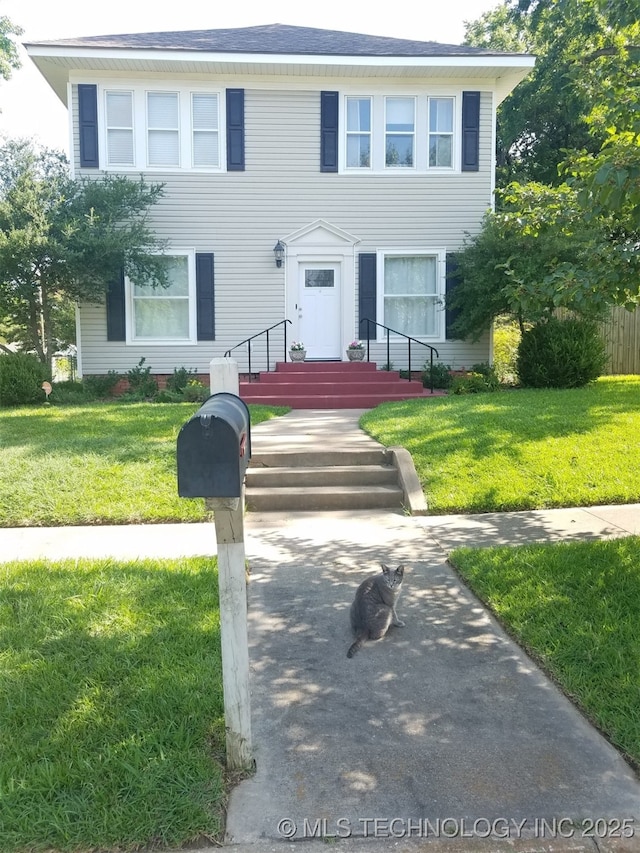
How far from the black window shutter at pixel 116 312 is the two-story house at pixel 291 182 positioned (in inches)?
0.8

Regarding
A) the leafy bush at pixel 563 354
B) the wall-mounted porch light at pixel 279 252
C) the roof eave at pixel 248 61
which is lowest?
the leafy bush at pixel 563 354

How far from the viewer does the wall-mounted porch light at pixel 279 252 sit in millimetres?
14289

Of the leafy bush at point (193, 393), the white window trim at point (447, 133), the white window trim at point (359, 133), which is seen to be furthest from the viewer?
the white window trim at point (447, 133)

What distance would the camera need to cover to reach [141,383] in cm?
1386

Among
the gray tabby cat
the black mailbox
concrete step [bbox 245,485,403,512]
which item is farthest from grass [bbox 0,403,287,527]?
the black mailbox

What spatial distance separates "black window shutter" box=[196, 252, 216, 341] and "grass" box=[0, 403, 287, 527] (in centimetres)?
528

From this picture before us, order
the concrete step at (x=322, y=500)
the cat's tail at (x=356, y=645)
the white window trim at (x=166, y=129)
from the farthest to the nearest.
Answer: the white window trim at (x=166, y=129)
the concrete step at (x=322, y=500)
the cat's tail at (x=356, y=645)

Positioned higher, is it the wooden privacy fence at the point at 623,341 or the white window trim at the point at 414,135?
the white window trim at the point at 414,135

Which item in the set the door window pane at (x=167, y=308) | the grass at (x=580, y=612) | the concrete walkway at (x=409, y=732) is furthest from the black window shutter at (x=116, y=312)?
the grass at (x=580, y=612)

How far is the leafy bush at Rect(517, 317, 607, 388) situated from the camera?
12977mm

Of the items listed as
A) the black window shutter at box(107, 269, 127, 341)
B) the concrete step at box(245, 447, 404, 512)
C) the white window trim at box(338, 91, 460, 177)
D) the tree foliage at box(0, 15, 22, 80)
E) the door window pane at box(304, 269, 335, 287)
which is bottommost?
the concrete step at box(245, 447, 404, 512)

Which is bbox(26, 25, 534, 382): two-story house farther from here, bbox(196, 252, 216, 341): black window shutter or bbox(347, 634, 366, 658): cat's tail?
bbox(347, 634, 366, 658): cat's tail

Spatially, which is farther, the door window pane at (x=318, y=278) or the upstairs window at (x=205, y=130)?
the door window pane at (x=318, y=278)

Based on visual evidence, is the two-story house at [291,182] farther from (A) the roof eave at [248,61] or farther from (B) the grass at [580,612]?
(B) the grass at [580,612]
